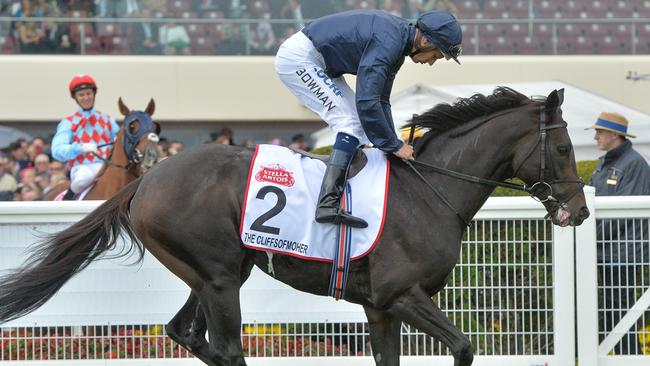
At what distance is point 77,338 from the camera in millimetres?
6148

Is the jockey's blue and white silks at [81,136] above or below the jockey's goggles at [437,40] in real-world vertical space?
below

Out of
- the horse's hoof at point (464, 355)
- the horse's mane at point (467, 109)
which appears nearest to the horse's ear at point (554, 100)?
the horse's mane at point (467, 109)

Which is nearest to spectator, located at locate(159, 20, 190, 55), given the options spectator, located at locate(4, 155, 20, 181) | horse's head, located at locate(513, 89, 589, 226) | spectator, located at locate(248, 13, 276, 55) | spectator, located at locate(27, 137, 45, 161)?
spectator, located at locate(248, 13, 276, 55)

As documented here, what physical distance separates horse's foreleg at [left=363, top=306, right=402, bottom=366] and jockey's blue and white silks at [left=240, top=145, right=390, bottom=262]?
0.34 m

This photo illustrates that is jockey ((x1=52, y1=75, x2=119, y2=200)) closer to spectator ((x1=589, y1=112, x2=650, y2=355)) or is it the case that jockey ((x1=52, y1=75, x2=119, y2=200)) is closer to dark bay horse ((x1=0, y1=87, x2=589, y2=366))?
dark bay horse ((x1=0, y1=87, x2=589, y2=366))

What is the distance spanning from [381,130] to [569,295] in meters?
1.82

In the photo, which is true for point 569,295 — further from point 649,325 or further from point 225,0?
point 225,0

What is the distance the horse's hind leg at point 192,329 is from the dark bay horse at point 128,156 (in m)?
2.83

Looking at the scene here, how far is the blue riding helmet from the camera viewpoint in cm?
488

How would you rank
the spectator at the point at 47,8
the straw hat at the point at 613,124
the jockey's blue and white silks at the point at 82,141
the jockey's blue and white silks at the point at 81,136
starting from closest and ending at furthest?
1. the straw hat at the point at 613,124
2. the jockey's blue and white silks at the point at 82,141
3. the jockey's blue and white silks at the point at 81,136
4. the spectator at the point at 47,8

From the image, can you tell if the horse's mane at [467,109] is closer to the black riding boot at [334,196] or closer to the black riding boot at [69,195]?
the black riding boot at [334,196]

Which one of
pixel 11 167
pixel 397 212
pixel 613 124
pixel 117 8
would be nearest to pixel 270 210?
pixel 397 212

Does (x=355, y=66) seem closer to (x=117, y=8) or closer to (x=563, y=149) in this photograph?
(x=563, y=149)

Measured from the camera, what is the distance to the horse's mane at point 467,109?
5.12 m
